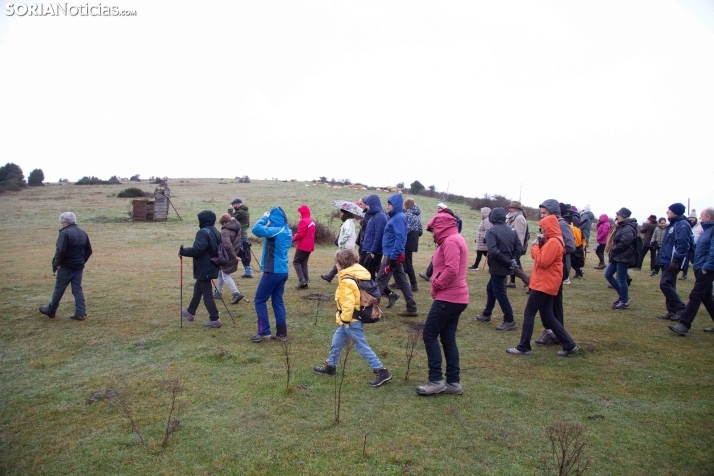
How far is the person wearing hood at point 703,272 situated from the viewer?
7.14 metres

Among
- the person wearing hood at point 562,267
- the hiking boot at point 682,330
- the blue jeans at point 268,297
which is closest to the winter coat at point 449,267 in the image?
the person wearing hood at point 562,267

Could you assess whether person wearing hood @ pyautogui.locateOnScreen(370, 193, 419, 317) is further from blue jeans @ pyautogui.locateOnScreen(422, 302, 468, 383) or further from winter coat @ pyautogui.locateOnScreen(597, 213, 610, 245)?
winter coat @ pyautogui.locateOnScreen(597, 213, 610, 245)

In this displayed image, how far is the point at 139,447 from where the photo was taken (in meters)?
4.14

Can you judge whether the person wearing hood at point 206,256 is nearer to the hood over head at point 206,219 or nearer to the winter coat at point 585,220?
the hood over head at point 206,219

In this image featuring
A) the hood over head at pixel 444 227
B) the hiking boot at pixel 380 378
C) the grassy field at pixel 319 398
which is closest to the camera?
the grassy field at pixel 319 398

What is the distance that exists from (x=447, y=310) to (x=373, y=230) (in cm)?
415

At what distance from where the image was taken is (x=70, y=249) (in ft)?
26.4

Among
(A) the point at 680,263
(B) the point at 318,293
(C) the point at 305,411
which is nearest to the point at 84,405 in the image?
(C) the point at 305,411

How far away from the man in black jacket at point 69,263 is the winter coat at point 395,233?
208 inches

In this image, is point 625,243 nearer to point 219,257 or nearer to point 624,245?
point 624,245

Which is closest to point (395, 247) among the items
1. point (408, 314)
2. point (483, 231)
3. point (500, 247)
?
point (408, 314)

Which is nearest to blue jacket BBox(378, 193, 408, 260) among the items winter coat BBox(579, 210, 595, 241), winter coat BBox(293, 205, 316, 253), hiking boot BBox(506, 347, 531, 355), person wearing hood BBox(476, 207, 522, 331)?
person wearing hood BBox(476, 207, 522, 331)

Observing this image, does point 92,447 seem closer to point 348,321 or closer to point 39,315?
point 348,321

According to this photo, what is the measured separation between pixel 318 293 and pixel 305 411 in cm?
566
